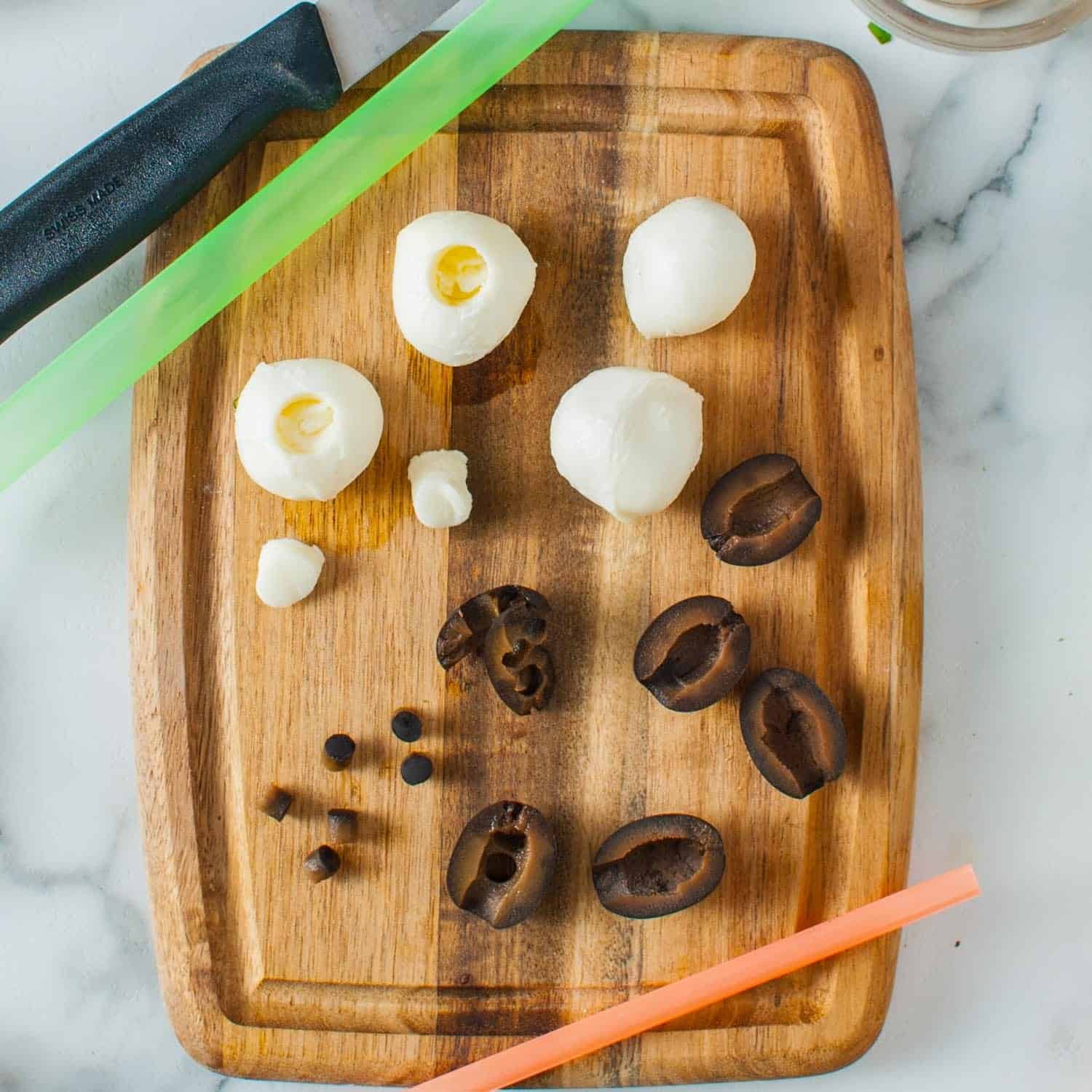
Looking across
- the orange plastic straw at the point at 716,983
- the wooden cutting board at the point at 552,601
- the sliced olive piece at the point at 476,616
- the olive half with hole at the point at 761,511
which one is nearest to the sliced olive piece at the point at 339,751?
the wooden cutting board at the point at 552,601

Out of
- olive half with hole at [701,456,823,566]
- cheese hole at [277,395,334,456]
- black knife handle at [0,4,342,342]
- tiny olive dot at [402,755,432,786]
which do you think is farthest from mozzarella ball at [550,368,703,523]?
black knife handle at [0,4,342,342]

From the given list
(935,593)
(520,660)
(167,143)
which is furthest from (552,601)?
(167,143)

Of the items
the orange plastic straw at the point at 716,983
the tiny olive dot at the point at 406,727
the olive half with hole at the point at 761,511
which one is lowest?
the orange plastic straw at the point at 716,983

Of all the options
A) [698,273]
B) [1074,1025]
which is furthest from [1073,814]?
[698,273]

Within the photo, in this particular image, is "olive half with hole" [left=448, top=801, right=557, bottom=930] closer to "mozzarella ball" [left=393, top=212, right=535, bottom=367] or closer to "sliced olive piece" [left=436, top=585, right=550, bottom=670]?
"sliced olive piece" [left=436, top=585, right=550, bottom=670]

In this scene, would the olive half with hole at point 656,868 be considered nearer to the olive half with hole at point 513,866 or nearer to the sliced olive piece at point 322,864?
the olive half with hole at point 513,866

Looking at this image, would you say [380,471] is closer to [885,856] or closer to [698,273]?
[698,273]
